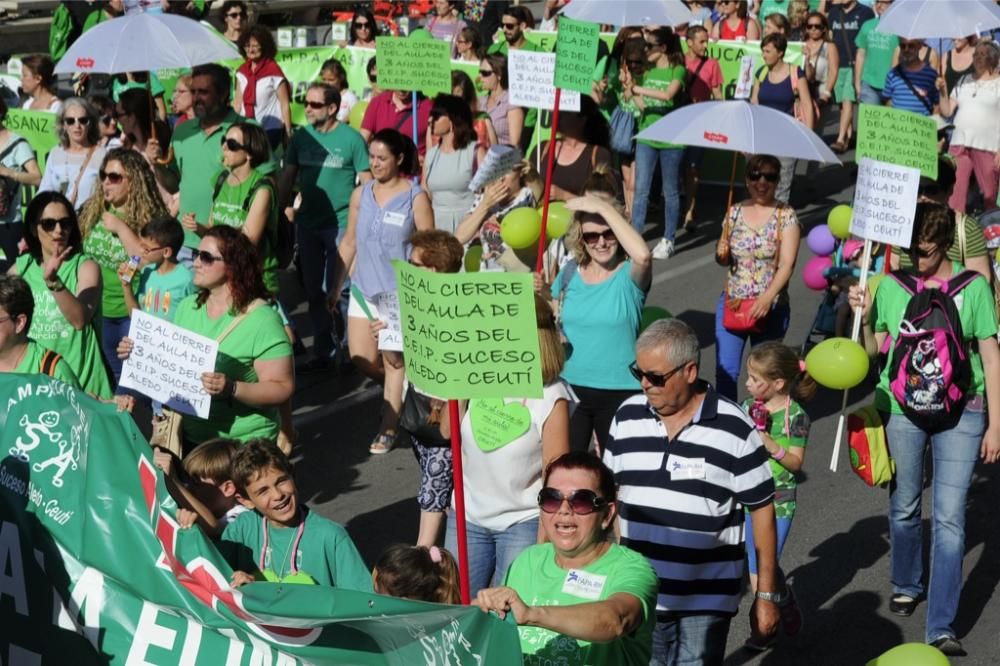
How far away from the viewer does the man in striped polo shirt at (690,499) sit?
5117 millimetres

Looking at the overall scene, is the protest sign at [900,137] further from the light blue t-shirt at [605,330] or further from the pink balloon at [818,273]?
the pink balloon at [818,273]

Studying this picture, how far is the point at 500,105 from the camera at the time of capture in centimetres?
1257

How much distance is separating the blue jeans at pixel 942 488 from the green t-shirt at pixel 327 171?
4.85m

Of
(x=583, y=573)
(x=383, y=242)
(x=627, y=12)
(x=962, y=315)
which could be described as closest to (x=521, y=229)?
(x=383, y=242)

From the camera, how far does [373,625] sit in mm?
3568

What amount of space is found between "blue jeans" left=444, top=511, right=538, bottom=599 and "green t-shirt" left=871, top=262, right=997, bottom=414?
1.78m

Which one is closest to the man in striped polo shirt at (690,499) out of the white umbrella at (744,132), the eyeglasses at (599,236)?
the eyeglasses at (599,236)

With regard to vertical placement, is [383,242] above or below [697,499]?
below

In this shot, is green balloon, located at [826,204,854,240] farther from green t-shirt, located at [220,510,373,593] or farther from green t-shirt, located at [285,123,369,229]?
green t-shirt, located at [220,510,373,593]

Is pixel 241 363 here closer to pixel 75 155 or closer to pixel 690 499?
pixel 690 499

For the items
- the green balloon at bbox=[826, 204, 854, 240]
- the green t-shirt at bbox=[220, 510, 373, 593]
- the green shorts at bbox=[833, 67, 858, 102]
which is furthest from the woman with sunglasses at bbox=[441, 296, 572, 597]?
the green shorts at bbox=[833, 67, 858, 102]

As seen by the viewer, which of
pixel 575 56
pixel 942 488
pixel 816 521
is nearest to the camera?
pixel 942 488

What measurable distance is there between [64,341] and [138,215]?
173cm

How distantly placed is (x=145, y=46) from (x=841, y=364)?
556 centimetres
